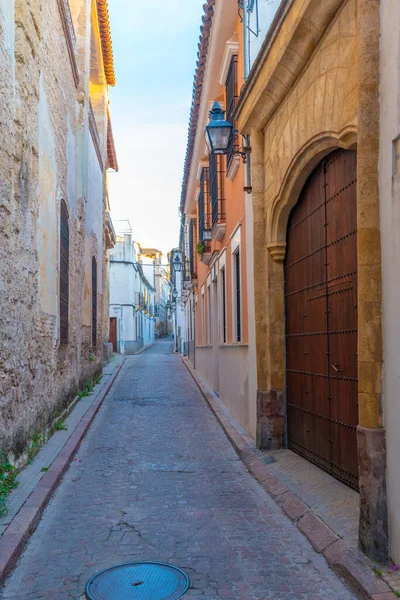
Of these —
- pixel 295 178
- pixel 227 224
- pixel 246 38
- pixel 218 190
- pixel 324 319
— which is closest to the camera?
pixel 324 319

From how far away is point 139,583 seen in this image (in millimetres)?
3535

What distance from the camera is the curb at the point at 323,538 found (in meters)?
3.23

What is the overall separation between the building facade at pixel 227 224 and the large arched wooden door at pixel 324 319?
3.64ft

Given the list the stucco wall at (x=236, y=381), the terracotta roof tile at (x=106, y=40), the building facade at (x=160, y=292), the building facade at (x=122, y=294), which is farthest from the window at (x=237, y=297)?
the building facade at (x=160, y=292)

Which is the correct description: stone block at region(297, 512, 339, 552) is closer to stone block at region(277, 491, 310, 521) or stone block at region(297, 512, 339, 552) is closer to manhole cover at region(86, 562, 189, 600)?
stone block at region(277, 491, 310, 521)

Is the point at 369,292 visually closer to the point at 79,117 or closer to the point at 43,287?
the point at 43,287

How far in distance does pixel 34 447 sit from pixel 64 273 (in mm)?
3633

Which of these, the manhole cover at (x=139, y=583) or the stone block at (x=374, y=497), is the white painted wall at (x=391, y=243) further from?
the manhole cover at (x=139, y=583)

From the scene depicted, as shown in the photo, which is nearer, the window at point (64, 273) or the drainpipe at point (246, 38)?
the drainpipe at point (246, 38)

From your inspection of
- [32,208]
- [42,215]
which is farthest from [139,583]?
[42,215]

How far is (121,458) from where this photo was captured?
704 centimetres

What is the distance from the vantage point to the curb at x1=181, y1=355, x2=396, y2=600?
3232mm

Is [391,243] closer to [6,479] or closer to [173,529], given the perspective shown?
[173,529]

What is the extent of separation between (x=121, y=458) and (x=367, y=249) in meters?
4.47
